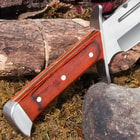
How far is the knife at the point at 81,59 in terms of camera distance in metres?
1.65

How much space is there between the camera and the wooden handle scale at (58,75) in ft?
5.39

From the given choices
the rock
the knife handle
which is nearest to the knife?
the knife handle

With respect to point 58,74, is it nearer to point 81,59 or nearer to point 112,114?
point 81,59

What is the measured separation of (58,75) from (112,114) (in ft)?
1.23

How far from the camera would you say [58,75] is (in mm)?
1711

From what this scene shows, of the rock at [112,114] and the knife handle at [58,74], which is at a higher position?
the knife handle at [58,74]

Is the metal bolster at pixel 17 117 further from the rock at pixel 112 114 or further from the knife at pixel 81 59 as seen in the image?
the rock at pixel 112 114

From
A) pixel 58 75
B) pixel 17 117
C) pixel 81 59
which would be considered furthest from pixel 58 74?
pixel 17 117

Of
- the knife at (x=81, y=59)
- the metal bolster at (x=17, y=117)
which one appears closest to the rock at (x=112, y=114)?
the knife at (x=81, y=59)

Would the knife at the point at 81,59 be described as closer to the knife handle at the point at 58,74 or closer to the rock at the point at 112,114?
the knife handle at the point at 58,74

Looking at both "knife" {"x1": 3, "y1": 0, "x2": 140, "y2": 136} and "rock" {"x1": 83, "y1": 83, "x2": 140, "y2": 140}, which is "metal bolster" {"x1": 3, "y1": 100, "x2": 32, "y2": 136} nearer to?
"knife" {"x1": 3, "y1": 0, "x2": 140, "y2": 136}

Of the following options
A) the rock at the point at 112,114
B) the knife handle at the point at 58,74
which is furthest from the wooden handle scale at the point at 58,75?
the rock at the point at 112,114

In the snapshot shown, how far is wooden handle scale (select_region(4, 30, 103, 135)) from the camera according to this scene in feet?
5.39

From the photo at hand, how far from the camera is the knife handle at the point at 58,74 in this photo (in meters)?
1.65
